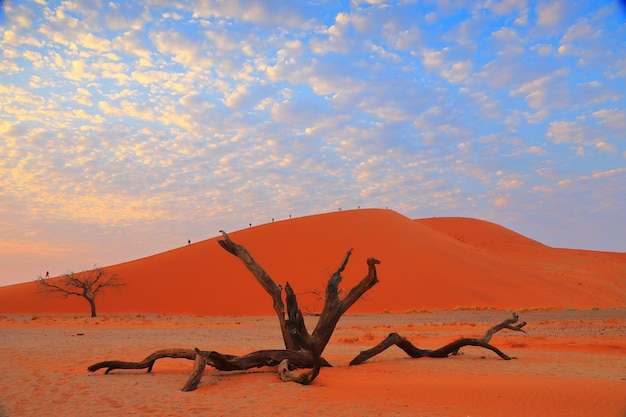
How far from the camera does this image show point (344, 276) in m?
39.2

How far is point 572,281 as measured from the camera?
48.9 meters

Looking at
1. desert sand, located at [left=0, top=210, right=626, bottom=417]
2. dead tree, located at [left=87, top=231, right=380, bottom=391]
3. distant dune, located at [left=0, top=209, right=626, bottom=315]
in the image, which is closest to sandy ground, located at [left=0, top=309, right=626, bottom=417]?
desert sand, located at [left=0, top=210, right=626, bottom=417]

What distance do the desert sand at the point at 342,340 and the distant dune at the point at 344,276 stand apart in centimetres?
18

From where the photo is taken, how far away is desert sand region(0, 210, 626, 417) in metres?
6.64

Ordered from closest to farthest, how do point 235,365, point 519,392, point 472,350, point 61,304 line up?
point 519,392 < point 235,365 < point 472,350 < point 61,304

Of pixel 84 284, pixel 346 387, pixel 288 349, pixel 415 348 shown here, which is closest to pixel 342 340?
pixel 415 348

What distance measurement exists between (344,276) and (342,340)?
22.7 meters

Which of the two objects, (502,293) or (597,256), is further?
(597,256)

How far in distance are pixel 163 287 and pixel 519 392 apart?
37639 mm

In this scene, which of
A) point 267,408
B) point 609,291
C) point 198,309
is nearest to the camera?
point 267,408

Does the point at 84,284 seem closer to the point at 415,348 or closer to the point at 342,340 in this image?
the point at 342,340

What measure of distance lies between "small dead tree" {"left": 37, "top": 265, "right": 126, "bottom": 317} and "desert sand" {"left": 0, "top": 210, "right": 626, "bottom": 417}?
3.93 ft

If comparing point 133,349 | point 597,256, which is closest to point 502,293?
point 133,349

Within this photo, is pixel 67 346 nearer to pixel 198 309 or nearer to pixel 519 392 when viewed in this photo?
pixel 519 392
